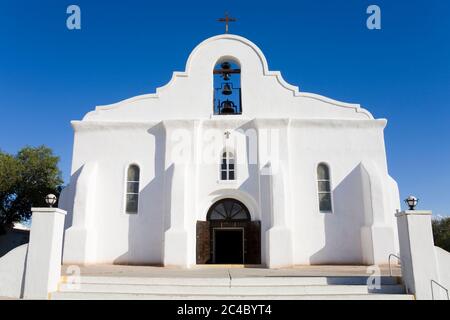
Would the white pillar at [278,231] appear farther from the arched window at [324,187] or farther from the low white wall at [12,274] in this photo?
the low white wall at [12,274]

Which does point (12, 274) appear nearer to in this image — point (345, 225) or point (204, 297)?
point (204, 297)

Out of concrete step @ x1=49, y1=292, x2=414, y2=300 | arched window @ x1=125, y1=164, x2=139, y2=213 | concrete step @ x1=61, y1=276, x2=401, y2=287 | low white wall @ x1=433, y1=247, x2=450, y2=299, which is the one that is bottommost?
concrete step @ x1=49, y1=292, x2=414, y2=300

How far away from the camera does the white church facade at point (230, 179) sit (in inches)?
547

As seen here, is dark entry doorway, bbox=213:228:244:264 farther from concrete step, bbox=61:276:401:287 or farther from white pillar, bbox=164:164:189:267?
concrete step, bbox=61:276:401:287

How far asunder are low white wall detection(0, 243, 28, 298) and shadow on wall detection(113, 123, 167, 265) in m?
5.79

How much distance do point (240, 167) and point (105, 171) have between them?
6.05 metres

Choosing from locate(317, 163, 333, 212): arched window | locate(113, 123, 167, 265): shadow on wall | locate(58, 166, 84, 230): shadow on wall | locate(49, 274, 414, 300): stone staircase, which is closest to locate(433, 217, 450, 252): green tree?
locate(317, 163, 333, 212): arched window

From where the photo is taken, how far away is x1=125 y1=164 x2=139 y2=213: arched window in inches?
582

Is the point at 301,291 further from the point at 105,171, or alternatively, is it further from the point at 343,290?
the point at 105,171

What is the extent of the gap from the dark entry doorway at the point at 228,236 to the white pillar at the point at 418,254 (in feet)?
20.9

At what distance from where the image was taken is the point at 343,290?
28.7ft

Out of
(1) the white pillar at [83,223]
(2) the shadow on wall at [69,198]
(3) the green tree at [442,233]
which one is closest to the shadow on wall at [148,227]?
(1) the white pillar at [83,223]

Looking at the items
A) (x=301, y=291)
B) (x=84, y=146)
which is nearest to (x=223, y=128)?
(x=84, y=146)

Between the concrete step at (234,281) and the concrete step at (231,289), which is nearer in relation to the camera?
the concrete step at (231,289)
